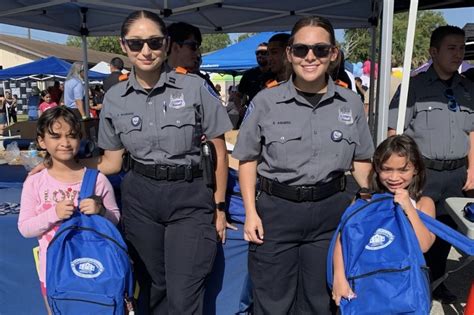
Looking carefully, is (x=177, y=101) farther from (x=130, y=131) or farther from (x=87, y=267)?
(x=87, y=267)

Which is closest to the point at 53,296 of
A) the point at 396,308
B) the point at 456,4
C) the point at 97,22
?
the point at 396,308

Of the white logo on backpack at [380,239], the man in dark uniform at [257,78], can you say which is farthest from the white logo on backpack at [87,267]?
the man in dark uniform at [257,78]

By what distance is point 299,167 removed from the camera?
2029 mm

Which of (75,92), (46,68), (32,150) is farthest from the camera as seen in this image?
(46,68)

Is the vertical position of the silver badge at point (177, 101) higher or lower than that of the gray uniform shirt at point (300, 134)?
higher

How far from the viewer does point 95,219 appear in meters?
2.11

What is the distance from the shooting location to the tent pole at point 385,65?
7.58 ft

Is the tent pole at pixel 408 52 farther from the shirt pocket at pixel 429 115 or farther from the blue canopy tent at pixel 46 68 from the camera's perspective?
the blue canopy tent at pixel 46 68

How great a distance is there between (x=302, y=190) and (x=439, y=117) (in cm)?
137

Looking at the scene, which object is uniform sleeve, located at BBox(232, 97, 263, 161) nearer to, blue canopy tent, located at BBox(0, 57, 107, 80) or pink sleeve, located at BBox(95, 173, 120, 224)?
pink sleeve, located at BBox(95, 173, 120, 224)

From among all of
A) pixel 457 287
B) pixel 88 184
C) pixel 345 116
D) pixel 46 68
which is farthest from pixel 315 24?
pixel 46 68

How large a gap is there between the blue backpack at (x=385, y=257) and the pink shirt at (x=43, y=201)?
109 cm

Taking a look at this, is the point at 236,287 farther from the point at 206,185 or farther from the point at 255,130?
the point at 255,130

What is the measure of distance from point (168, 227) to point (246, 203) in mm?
395
